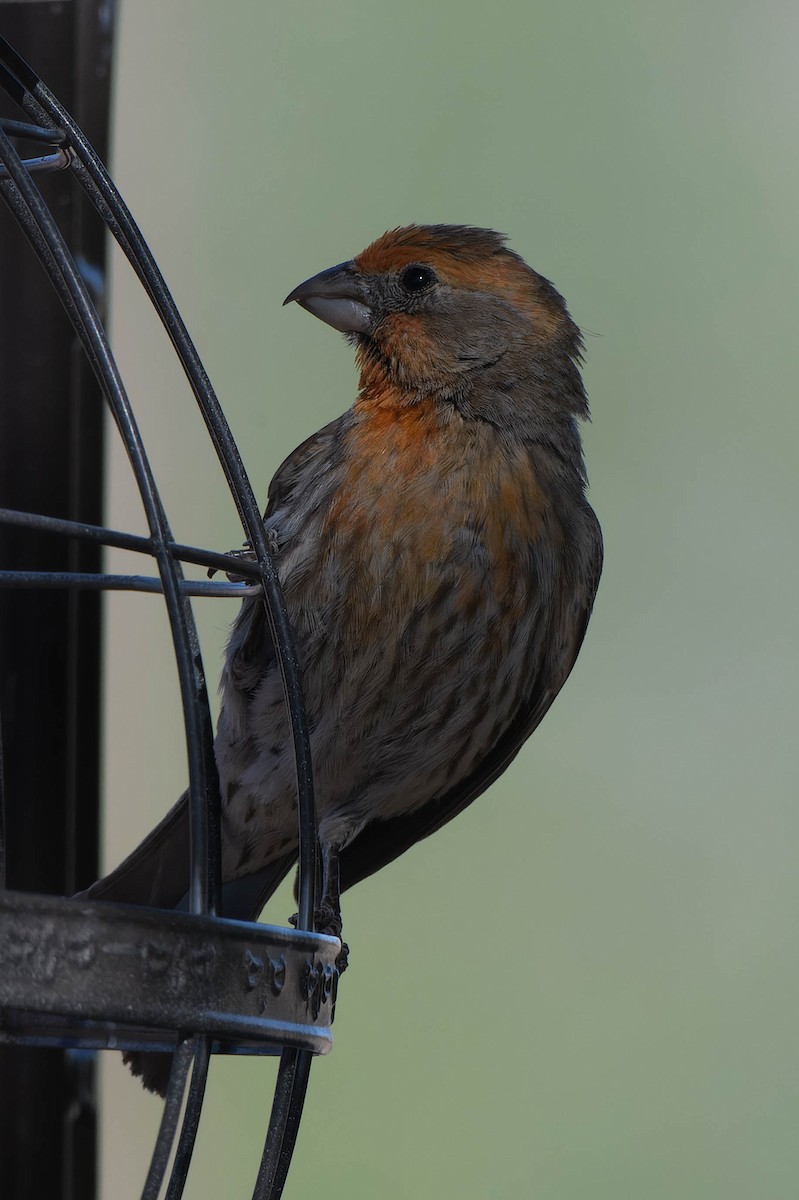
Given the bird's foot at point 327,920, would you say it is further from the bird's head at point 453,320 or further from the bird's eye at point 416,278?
the bird's eye at point 416,278

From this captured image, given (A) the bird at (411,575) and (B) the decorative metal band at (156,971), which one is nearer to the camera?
(B) the decorative metal band at (156,971)

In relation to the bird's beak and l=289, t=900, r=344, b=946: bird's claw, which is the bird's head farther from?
l=289, t=900, r=344, b=946: bird's claw

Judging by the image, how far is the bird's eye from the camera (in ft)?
8.16

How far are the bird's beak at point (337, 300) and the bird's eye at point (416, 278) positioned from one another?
0.07m

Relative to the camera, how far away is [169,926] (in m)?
1.11

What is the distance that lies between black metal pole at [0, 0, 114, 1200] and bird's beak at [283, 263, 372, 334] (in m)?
0.35

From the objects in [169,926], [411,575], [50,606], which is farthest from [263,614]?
[169,926]

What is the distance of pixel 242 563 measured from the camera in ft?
4.77

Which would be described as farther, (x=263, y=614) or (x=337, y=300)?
(x=337, y=300)

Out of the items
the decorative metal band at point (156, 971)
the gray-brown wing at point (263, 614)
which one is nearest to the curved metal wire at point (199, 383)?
the decorative metal band at point (156, 971)

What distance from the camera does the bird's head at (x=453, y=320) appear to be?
2.38 meters

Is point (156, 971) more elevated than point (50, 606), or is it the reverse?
point (50, 606)

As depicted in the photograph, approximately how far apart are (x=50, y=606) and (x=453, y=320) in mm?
820

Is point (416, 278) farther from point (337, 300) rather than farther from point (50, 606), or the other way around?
point (50, 606)
